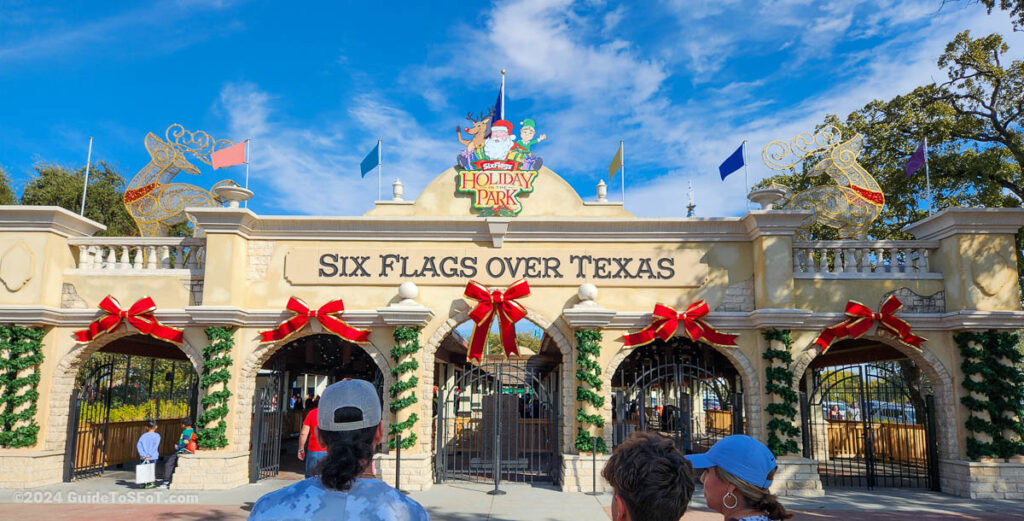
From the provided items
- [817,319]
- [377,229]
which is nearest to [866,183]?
[817,319]

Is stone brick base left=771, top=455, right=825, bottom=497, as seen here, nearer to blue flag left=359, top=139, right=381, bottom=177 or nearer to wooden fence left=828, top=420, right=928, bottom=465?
wooden fence left=828, top=420, right=928, bottom=465

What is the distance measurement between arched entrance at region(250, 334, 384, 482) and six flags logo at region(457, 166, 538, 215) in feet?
12.2

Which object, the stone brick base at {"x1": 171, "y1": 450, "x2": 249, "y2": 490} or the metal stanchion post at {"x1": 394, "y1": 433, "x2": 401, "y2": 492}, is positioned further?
the stone brick base at {"x1": 171, "y1": 450, "x2": 249, "y2": 490}

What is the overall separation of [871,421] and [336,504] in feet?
45.1

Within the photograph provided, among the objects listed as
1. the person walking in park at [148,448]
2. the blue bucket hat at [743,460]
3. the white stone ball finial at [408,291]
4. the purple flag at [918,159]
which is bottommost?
the person walking in park at [148,448]

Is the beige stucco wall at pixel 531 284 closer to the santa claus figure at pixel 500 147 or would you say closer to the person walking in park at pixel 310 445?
the santa claus figure at pixel 500 147

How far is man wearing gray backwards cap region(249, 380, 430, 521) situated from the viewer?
224 centimetres

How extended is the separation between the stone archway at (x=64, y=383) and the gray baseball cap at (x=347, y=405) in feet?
37.0

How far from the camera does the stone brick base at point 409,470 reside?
1219 centimetres

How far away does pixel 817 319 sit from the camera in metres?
12.6

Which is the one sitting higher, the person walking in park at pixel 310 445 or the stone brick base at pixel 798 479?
the person walking in park at pixel 310 445

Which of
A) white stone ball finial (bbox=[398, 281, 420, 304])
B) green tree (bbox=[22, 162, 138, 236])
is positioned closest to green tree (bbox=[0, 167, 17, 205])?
green tree (bbox=[22, 162, 138, 236])

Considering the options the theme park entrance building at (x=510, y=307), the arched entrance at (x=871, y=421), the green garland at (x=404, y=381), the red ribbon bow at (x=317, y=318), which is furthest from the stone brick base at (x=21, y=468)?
the arched entrance at (x=871, y=421)

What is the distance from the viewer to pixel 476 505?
1090 centimetres
